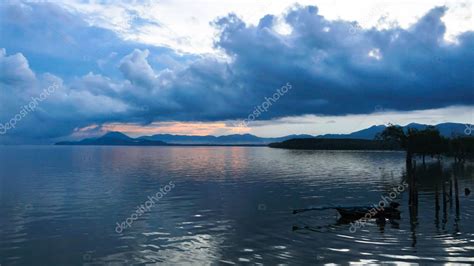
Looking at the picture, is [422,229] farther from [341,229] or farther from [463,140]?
[463,140]

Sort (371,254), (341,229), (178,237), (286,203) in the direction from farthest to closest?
(286,203)
(341,229)
(178,237)
(371,254)

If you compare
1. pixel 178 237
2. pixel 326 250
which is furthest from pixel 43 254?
pixel 326 250

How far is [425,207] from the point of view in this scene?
4809 cm

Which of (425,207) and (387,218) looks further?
(425,207)

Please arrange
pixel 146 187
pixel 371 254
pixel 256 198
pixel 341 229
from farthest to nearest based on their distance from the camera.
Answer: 1. pixel 146 187
2. pixel 256 198
3. pixel 341 229
4. pixel 371 254

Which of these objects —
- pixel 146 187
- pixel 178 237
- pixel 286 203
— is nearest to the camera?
pixel 178 237

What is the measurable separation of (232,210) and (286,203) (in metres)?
8.32

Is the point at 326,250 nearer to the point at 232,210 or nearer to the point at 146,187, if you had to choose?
the point at 232,210

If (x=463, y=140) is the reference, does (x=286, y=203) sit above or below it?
below

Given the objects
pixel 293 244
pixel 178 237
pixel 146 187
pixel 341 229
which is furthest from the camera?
pixel 146 187

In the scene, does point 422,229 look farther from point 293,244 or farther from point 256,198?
point 256,198

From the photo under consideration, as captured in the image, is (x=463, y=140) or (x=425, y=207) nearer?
(x=425, y=207)

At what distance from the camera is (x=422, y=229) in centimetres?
3616

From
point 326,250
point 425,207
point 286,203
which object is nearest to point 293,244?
point 326,250
